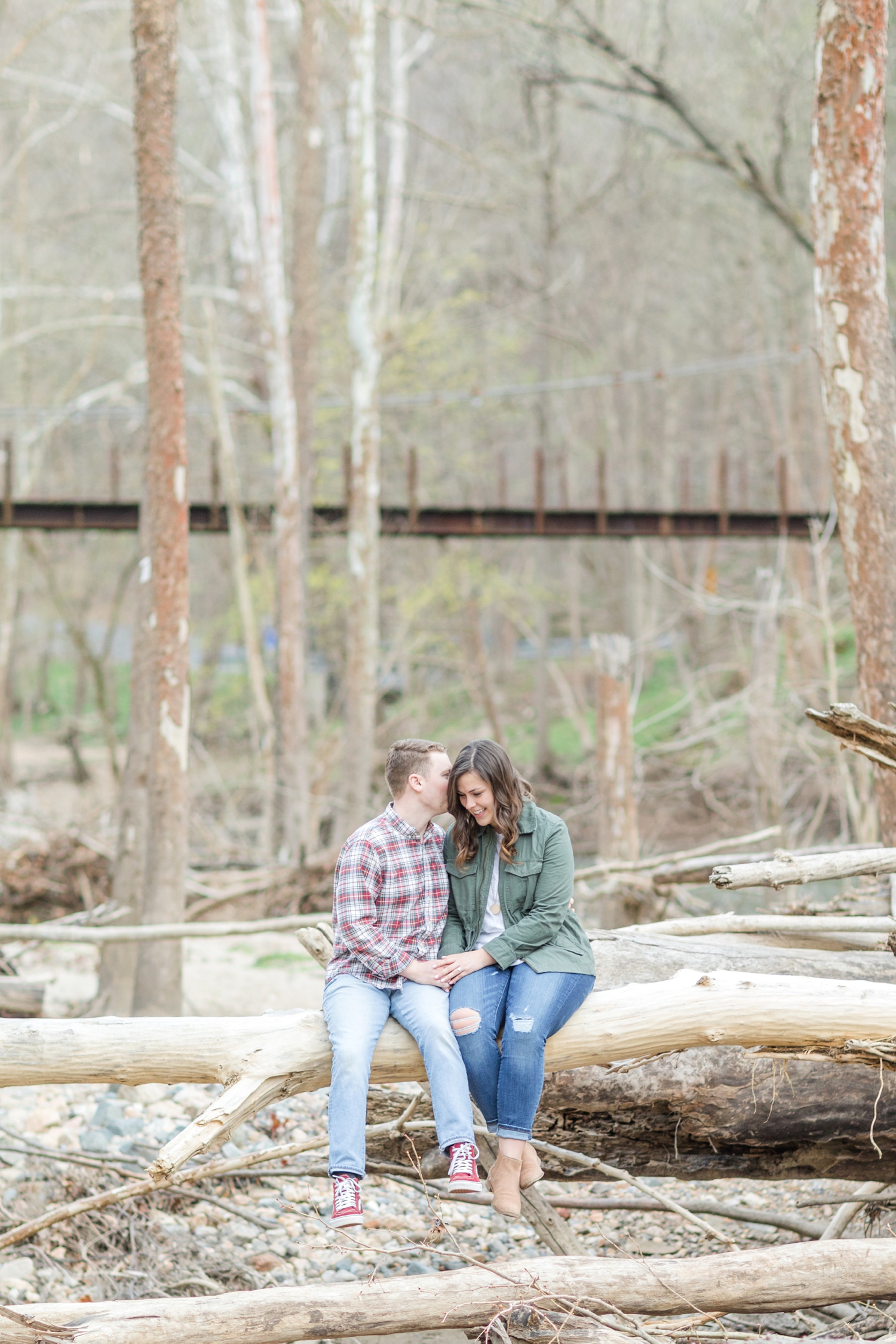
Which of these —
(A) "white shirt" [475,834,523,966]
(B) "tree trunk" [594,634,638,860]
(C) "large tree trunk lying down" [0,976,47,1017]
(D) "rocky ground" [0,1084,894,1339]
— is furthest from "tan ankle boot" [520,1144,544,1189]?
(B) "tree trunk" [594,634,638,860]

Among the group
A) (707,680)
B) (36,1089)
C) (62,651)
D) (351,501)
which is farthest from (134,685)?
(62,651)

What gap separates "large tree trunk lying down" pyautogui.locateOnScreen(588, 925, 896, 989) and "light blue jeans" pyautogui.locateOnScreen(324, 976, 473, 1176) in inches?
25.8

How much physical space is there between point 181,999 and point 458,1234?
2782 mm

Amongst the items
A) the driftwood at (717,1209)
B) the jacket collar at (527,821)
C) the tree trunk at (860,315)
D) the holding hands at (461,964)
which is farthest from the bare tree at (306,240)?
the holding hands at (461,964)

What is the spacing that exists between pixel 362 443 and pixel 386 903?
10.4 metres

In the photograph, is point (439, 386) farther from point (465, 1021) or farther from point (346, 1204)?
point (346, 1204)

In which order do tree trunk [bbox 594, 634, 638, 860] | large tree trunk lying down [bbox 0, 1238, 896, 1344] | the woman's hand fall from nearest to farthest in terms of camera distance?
large tree trunk lying down [bbox 0, 1238, 896, 1344] < the woman's hand < tree trunk [bbox 594, 634, 638, 860]

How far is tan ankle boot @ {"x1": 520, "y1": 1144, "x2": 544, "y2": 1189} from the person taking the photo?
3.59 m

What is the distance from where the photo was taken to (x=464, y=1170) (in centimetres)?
337

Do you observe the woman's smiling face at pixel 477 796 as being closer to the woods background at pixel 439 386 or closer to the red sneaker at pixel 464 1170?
the red sneaker at pixel 464 1170

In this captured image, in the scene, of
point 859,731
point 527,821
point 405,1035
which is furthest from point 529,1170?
point 859,731

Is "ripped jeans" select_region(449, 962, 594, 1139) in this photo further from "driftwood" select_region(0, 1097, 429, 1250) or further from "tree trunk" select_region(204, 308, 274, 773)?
"tree trunk" select_region(204, 308, 274, 773)

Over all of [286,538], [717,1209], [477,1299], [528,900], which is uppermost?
[286,538]

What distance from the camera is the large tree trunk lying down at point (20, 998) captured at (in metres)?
6.98
